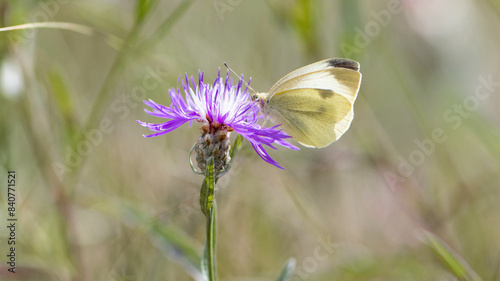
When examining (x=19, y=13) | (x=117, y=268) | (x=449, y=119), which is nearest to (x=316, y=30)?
(x=449, y=119)

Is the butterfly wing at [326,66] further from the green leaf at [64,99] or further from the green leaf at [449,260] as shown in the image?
the green leaf at [64,99]

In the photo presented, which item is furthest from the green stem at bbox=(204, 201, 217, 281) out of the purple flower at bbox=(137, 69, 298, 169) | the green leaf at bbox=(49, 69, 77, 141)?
the green leaf at bbox=(49, 69, 77, 141)

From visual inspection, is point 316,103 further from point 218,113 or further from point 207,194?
point 207,194

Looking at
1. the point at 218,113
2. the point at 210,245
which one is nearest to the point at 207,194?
the point at 210,245

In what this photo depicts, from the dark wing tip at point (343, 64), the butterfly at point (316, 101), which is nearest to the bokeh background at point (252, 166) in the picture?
the butterfly at point (316, 101)

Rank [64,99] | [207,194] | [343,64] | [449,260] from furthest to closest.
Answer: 1. [64,99]
2. [343,64]
3. [449,260]
4. [207,194]
